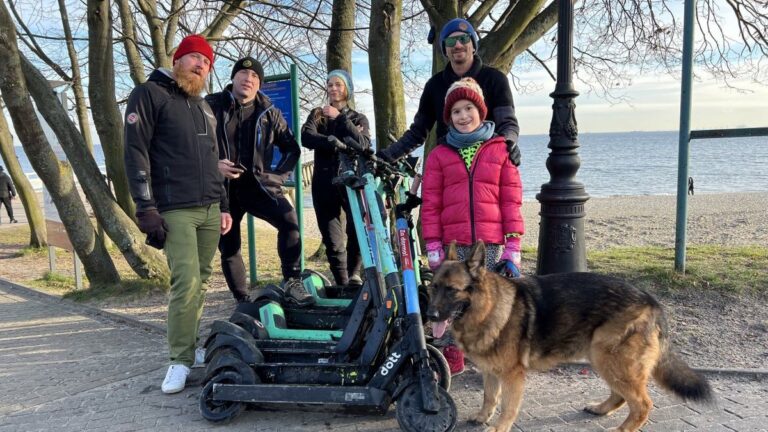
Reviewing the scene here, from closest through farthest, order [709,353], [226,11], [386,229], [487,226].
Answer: [386,229] → [487,226] → [709,353] → [226,11]

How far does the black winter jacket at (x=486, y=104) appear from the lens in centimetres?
405

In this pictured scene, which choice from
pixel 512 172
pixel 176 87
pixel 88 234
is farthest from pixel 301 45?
pixel 512 172

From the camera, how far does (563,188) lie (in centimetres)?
464

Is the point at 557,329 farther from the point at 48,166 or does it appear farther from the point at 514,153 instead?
the point at 48,166

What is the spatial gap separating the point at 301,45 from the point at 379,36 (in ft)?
20.0

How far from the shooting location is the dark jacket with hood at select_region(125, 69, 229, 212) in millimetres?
3844

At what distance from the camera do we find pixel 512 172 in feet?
12.2

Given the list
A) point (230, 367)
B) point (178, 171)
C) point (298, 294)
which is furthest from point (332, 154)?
point (230, 367)

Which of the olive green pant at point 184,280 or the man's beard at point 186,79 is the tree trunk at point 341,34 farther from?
the olive green pant at point 184,280

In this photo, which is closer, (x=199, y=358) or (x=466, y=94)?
(x=466, y=94)

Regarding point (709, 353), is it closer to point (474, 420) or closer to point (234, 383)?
point (474, 420)

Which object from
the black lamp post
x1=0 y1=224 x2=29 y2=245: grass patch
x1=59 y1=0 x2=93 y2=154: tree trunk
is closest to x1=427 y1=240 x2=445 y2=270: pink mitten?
the black lamp post

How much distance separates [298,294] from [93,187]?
4.59 metres

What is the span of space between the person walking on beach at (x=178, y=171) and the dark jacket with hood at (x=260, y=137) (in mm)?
598
